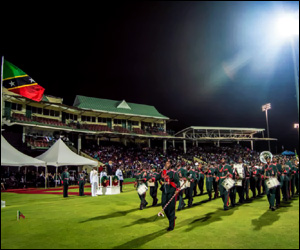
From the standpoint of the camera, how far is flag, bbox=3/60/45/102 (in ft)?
30.4

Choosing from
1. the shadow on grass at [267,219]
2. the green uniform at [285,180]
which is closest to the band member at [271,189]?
the shadow on grass at [267,219]

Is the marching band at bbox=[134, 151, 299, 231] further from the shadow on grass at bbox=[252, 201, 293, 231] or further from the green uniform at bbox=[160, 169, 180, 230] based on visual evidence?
the shadow on grass at bbox=[252, 201, 293, 231]

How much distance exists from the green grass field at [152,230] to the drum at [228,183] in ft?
3.22

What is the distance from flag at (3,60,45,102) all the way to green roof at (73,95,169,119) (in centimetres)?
3705

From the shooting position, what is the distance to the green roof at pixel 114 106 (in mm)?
48906

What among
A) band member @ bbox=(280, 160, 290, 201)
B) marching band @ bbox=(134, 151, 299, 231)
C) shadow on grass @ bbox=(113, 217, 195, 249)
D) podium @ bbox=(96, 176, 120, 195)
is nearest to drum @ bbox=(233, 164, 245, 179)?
marching band @ bbox=(134, 151, 299, 231)

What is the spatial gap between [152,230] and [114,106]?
4555cm

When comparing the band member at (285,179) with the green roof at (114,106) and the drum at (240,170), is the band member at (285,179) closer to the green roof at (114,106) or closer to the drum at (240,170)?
the drum at (240,170)

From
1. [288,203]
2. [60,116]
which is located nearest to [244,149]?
[60,116]

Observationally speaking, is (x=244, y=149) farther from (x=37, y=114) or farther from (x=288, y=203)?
(x=288, y=203)

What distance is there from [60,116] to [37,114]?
3.81 metres

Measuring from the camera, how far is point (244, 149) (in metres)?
60.8

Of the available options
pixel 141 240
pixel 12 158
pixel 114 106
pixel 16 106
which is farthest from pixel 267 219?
pixel 114 106

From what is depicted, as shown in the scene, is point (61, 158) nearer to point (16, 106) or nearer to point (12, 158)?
point (12, 158)
